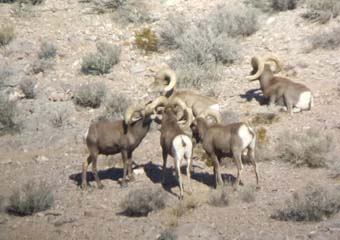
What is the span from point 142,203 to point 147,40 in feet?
34.4

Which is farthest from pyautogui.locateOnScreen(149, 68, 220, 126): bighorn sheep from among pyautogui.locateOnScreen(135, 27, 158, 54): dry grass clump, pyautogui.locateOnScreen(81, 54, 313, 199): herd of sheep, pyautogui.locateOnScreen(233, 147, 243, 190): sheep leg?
pyautogui.locateOnScreen(135, 27, 158, 54): dry grass clump

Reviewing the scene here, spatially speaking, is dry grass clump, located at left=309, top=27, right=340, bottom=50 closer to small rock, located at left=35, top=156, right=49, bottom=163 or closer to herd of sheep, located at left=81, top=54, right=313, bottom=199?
herd of sheep, located at left=81, top=54, right=313, bottom=199

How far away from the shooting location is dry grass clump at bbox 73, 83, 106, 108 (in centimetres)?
2122

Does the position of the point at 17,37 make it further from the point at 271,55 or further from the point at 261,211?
the point at 261,211

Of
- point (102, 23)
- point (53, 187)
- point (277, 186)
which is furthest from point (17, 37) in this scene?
point (277, 186)

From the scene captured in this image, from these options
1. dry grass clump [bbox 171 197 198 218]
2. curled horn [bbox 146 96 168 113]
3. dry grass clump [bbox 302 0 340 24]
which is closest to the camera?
dry grass clump [bbox 171 197 198 218]

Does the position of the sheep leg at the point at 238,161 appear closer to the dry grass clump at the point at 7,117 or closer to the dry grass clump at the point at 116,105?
the dry grass clump at the point at 116,105

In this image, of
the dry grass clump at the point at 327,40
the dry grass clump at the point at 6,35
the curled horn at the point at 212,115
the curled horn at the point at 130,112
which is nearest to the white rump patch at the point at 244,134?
the curled horn at the point at 212,115

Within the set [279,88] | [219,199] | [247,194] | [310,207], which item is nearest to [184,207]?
A: [219,199]

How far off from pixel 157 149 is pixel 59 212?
3.59 meters

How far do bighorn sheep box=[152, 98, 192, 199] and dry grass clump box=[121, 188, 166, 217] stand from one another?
22.0 inches

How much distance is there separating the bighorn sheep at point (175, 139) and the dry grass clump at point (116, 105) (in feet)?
13.2

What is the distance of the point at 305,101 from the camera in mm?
19203

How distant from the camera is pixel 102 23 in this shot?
2594 centimetres
